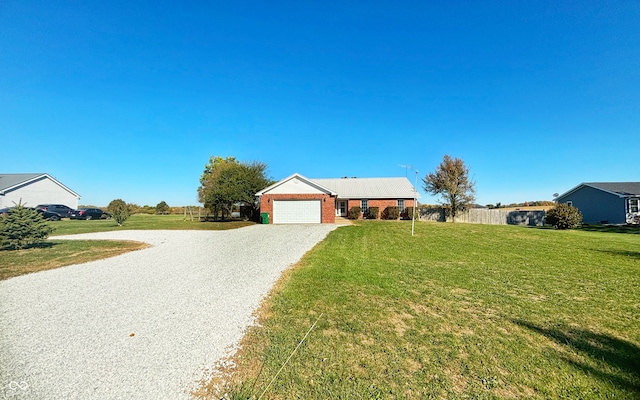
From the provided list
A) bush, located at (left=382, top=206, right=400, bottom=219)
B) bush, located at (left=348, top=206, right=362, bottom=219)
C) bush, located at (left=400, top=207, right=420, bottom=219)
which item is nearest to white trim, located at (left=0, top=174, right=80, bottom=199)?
bush, located at (left=348, top=206, right=362, bottom=219)

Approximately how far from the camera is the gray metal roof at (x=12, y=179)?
97.1ft

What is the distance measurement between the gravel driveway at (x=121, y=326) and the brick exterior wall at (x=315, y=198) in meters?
16.0

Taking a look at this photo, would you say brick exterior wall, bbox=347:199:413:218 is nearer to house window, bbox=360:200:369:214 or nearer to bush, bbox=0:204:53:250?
house window, bbox=360:200:369:214

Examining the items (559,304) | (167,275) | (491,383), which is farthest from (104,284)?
(559,304)

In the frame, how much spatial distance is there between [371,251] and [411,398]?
7.97 meters

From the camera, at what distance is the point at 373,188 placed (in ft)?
104

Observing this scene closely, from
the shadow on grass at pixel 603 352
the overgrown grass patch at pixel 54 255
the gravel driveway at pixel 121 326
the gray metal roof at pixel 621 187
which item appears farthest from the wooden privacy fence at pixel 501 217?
the overgrown grass patch at pixel 54 255

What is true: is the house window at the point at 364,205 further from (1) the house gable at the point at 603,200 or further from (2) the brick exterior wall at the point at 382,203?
(1) the house gable at the point at 603,200

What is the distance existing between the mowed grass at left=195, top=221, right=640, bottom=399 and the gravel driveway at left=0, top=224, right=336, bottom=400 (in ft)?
1.66

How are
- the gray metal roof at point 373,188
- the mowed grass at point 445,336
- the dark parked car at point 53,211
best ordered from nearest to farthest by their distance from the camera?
the mowed grass at point 445,336
the dark parked car at point 53,211
the gray metal roof at point 373,188

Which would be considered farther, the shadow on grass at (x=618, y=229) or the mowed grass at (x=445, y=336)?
the shadow on grass at (x=618, y=229)

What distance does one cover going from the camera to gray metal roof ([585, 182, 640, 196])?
26.3 meters

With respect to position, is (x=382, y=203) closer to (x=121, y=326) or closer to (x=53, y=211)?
(x=121, y=326)

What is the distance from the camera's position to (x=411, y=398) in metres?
2.58
